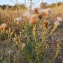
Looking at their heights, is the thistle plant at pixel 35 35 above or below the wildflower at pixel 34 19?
below

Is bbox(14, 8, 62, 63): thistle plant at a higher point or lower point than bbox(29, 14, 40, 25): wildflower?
lower

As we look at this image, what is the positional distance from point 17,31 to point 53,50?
6.05 feet

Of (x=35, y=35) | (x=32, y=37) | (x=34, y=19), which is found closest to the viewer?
(x=34, y=19)

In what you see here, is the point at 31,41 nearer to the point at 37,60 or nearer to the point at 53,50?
the point at 37,60

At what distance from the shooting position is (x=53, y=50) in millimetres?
4934

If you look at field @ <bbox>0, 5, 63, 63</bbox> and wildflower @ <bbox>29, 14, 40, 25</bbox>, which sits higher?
wildflower @ <bbox>29, 14, 40, 25</bbox>

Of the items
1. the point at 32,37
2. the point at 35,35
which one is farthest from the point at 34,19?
the point at 32,37

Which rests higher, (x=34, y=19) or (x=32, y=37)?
(x=34, y=19)

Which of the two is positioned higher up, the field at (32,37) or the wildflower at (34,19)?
the wildflower at (34,19)

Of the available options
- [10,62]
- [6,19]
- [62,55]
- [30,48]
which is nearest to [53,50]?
[62,55]

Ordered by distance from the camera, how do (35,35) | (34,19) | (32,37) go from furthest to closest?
(32,37), (35,35), (34,19)

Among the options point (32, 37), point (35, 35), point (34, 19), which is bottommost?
point (32, 37)

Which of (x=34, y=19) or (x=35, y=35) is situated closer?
(x=34, y=19)

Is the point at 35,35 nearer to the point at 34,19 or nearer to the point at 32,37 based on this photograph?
the point at 34,19
